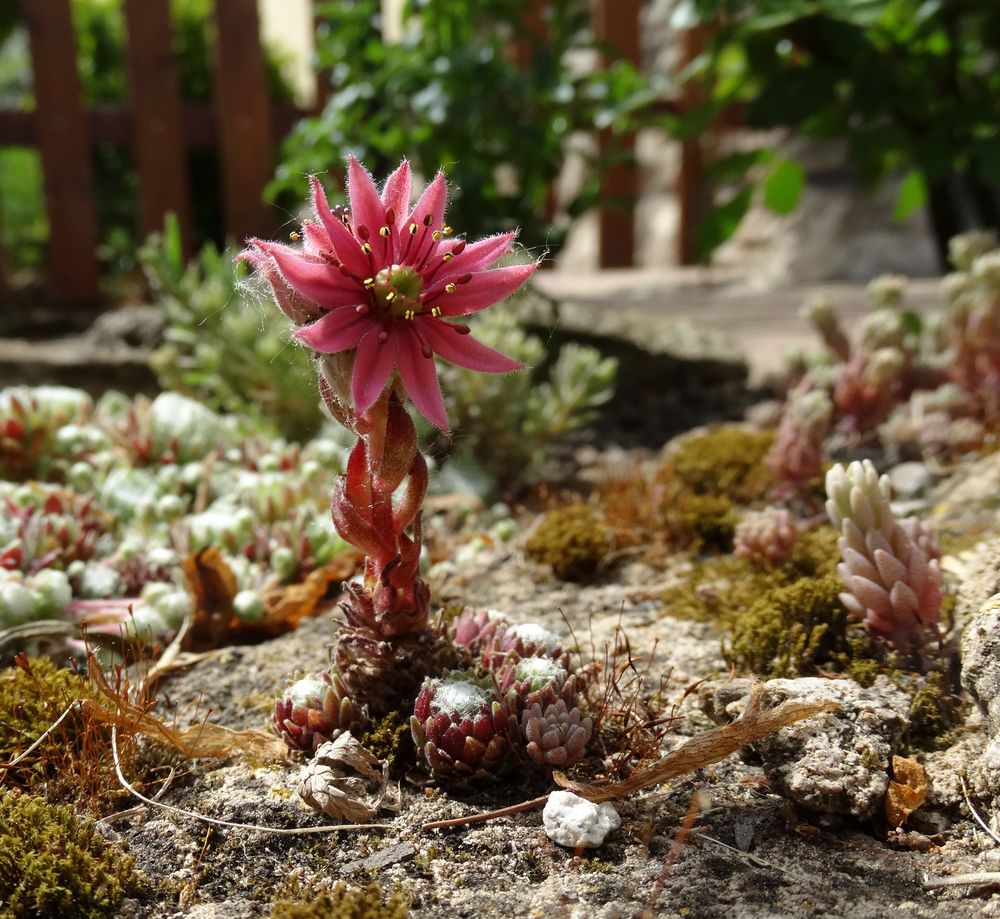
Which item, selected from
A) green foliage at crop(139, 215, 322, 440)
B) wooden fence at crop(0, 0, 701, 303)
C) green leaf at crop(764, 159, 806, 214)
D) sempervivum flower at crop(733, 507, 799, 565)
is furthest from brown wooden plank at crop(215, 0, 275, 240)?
sempervivum flower at crop(733, 507, 799, 565)

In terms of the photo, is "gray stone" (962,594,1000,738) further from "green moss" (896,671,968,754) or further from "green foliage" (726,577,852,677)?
"green foliage" (726,577,852,677)

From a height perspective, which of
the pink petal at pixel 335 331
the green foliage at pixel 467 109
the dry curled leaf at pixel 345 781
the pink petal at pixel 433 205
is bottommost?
the dry curled leaf at pixel 345 781

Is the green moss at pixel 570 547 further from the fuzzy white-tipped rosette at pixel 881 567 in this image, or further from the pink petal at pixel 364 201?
the pink petal at pixel 364 201

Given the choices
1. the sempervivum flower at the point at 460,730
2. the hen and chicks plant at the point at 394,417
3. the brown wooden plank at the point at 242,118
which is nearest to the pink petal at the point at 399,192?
the hen and chicks plant at the point at 394,417

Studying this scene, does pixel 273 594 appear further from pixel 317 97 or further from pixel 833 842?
pixel 317 97

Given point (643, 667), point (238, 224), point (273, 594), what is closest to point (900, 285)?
point (643, 667)

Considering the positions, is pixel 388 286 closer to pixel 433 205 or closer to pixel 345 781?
pixel 433 205

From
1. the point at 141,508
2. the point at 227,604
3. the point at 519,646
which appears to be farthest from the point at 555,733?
the point at 141,508
